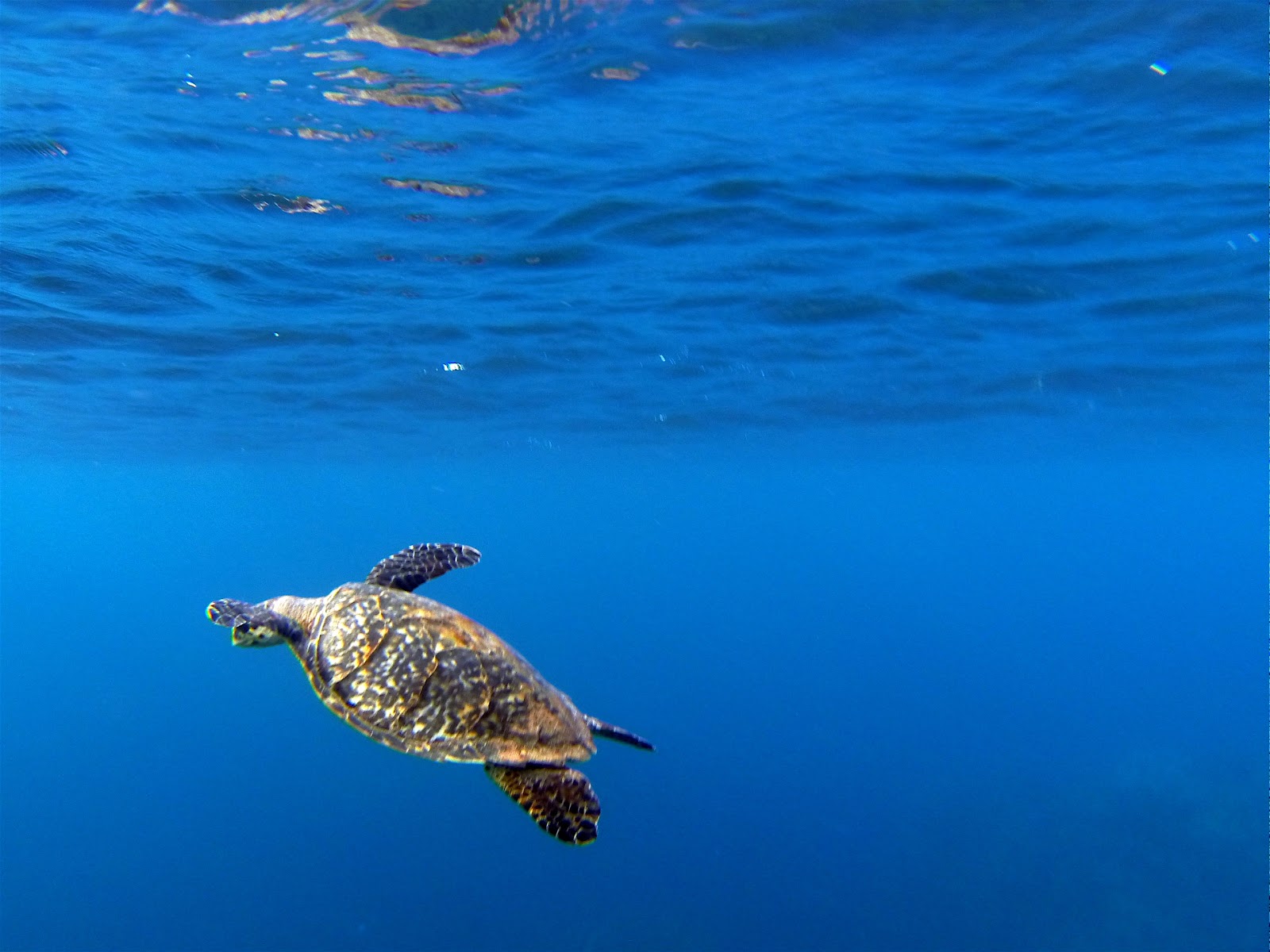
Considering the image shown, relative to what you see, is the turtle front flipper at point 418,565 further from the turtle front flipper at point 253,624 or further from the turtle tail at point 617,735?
the turtle tail at point 617,735

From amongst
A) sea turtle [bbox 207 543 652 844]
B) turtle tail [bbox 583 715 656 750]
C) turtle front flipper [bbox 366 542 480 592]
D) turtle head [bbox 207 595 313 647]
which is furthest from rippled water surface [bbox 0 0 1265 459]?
turtle tail [bbox 583 715 656 750]

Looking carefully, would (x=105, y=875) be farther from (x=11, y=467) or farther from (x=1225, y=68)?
(x=1225, y=68)

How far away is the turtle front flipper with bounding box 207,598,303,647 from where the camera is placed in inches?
253

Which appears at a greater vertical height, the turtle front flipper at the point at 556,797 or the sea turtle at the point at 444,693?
the sea turtle at the point at 444,693

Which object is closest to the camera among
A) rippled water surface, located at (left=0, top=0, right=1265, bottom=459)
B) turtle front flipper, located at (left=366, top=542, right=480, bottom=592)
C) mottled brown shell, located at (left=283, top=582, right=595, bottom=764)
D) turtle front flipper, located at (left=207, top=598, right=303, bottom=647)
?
mottled brown shell, located at (left=283, top=582, right=595, bottom=764)

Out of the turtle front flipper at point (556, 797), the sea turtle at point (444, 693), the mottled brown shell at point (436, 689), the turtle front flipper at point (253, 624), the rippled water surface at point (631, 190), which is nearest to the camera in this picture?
→ the turtle front flipper at point (556, 797)

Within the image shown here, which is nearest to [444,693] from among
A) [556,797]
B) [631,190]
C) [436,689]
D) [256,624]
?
[436,689]

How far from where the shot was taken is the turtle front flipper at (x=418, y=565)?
24.8ft

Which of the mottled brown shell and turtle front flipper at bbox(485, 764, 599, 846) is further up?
the mottled brown shell

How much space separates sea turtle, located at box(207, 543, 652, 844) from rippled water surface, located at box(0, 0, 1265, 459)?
656cm

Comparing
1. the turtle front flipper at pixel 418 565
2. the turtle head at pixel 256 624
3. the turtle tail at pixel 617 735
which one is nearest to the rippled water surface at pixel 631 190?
the turtle front flipper at pixel 418 565

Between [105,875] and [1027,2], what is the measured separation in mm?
41999

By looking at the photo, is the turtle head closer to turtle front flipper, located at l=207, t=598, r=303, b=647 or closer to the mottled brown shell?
turtle front flipper, located at l=207, t=598, r=303, b=647

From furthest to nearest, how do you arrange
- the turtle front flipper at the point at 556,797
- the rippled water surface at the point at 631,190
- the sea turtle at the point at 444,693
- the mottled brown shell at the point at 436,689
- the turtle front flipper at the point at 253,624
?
the rippled water surface at the point at 631,190, the turtle front flipper at the point at 253,624, the mottled brown shell at the point at 436,689, the sea turtle at the point at 444,693, the turtle front flipper at the point at 556,797
